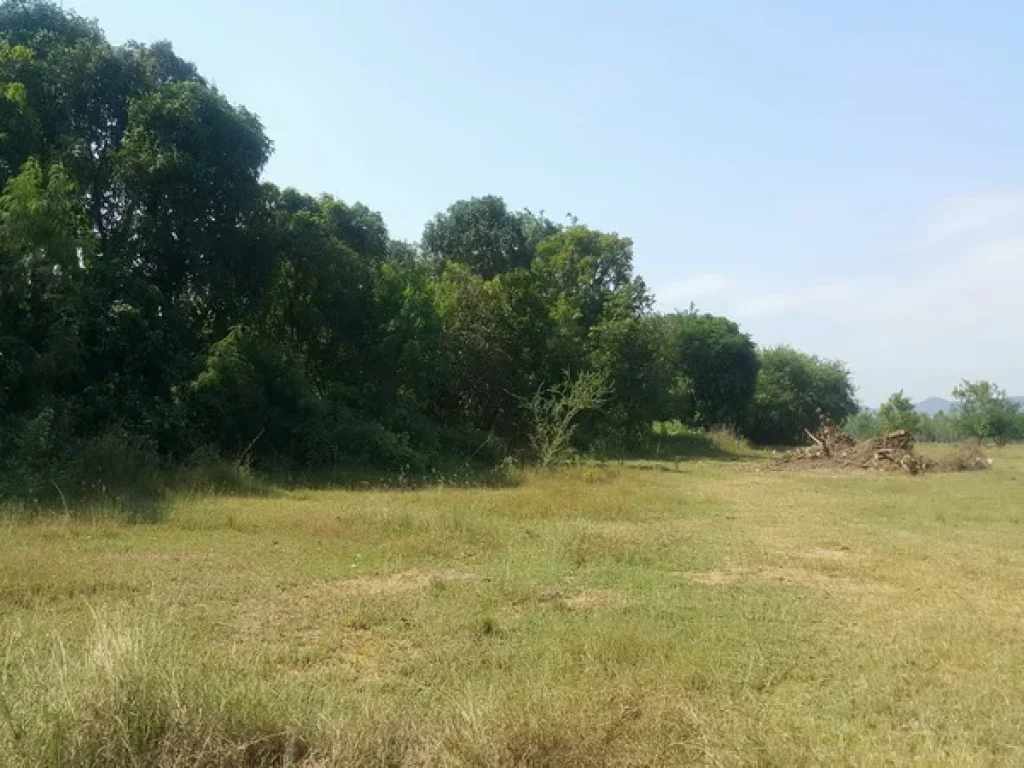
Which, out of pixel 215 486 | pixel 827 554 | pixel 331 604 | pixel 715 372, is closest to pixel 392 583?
pixel 331 604

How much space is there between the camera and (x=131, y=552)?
9.59 meters

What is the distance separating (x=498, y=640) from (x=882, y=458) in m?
25.4

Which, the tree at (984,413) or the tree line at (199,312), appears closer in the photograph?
the tree line at (199,312)

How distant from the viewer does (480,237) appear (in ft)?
132

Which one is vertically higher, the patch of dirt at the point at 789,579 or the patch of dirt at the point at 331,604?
the patch of dirt at the point at 789,579

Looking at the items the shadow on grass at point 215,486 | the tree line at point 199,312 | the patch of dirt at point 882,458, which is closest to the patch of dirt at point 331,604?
the shadow on grass at point 215,486

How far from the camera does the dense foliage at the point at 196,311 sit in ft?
51.5

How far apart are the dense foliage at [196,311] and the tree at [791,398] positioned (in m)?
27.6

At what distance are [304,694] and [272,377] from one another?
1566 centimetres

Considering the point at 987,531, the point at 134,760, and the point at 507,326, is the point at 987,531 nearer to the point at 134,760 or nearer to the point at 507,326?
the point at 134,760

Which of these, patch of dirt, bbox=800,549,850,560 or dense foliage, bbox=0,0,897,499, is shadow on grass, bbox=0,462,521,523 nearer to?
dense foliage, bbox=0,0,897,499

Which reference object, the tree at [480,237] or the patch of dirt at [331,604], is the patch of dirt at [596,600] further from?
the tree at [480,237]

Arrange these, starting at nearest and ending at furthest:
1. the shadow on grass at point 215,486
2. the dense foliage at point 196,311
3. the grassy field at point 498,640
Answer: the grassy field at point 498,640 < the shadow on grass at point 215,486 < the dense foliage at point 196,311

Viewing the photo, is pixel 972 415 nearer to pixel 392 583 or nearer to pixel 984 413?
pixel 984 413
